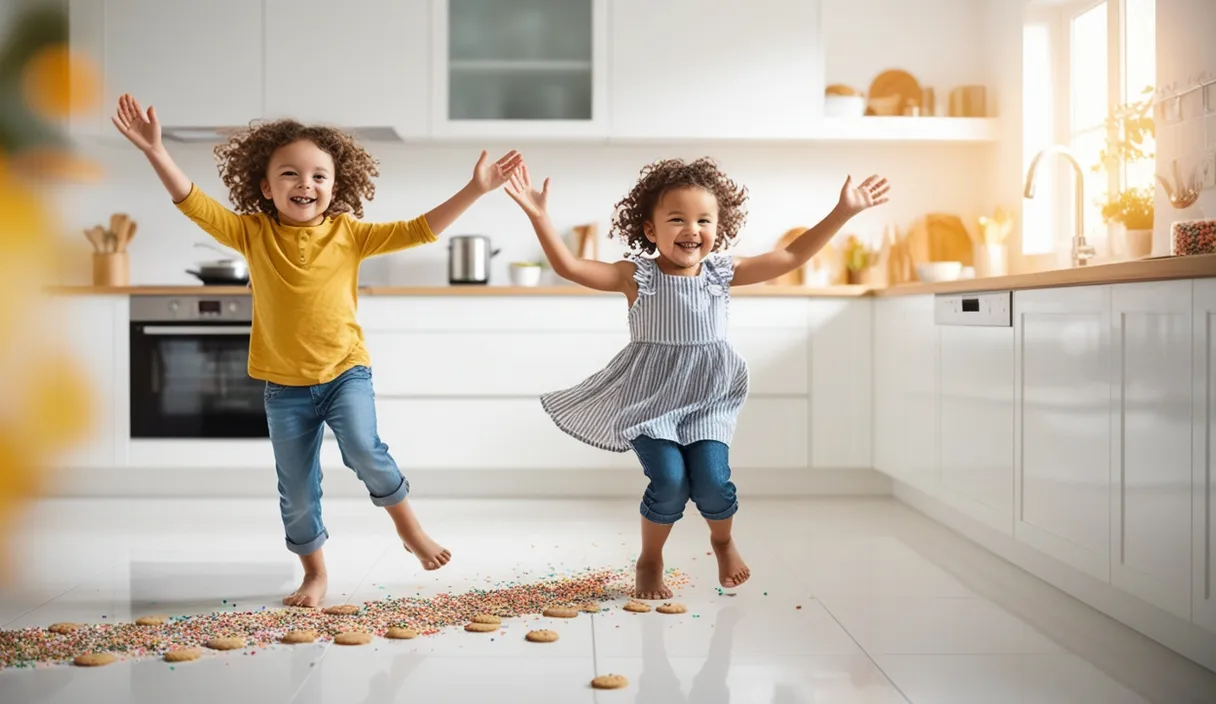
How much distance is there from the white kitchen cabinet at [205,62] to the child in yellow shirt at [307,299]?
6.45 ft

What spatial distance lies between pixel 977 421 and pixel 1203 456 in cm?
116

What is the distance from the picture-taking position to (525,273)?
4254 mm

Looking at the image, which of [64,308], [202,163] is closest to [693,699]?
[64,308]

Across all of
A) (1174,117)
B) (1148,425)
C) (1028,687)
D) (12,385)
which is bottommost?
(1028,687)

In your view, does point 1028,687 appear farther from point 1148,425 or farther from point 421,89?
point 421,89

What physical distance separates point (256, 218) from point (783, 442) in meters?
2.29

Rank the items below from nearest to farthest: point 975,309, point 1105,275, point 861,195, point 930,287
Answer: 1. point 1105,275
2. point 861,195
3. point 975,309
4. point 930,287

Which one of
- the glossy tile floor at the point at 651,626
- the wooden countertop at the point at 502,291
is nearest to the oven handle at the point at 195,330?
the wooden countertop at the point at 502,291

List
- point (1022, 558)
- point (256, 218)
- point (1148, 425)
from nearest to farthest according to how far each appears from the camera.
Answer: point (1148, 425) < point (256, 218) < point (1022, 558)

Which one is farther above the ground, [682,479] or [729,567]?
[682,479]

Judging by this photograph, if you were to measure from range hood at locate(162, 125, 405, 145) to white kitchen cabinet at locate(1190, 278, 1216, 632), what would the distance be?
3211mm

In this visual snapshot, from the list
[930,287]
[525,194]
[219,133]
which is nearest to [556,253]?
[525,194]

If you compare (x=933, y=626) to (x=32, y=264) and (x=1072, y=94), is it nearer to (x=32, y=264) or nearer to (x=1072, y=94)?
(x=32, y=264)

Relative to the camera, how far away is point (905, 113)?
14.4 feet
